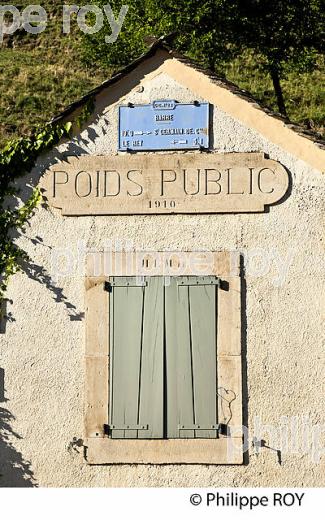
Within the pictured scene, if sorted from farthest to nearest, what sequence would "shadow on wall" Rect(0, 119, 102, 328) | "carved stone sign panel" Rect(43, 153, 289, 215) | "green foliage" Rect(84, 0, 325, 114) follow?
"green foliage" Rect(84, 0, 325, 114) → "shadow on wall" Rect(0, 119, 102, 328) → "carved stone sign panel" Rect(43, 153, 289, 215)

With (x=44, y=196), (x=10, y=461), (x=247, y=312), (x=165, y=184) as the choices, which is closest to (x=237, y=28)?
(x=165, y=184)

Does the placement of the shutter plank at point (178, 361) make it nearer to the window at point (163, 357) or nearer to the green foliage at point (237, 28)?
the window at point (163, 357)

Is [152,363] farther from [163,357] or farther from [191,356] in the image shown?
[191,356]

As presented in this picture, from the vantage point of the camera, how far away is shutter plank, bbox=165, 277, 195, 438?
1230 cm

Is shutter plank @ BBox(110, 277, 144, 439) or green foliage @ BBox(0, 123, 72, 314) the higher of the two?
green foliage @ BBox(0, 123, 72, 314)

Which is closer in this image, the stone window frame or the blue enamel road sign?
the stone window frame

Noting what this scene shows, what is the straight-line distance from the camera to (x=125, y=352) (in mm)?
12445

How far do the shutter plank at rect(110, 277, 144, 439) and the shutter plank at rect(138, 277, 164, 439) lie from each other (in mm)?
74

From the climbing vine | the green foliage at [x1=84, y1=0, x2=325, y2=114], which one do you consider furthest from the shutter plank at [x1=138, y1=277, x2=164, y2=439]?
the green foliage at [x1=84, y1=0, x2=325, y2=114]

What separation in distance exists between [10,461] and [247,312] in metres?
3.52

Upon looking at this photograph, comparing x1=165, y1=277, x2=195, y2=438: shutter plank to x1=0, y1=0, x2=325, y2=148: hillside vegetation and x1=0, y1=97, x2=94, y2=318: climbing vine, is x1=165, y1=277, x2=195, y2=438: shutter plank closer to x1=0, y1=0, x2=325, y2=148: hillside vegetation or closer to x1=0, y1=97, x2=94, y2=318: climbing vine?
x1=0, y1=97, x2=94, y2=318: climbing vine

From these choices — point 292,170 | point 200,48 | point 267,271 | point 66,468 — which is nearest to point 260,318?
point 267,271

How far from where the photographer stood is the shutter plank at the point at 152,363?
12.3m

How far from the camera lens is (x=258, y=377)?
40.4 feet
